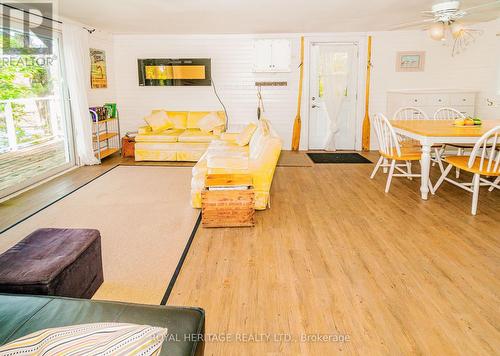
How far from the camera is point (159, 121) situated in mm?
6980

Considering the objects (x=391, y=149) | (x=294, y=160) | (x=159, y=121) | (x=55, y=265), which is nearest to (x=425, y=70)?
(x=294, y=160)

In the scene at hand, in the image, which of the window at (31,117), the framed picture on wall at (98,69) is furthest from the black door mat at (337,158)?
the window at (31,117)

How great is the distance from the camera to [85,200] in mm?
4422

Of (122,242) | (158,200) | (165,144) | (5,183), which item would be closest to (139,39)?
(165,144)

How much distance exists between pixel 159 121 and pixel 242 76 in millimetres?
1846

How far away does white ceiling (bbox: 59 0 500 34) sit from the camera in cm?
464

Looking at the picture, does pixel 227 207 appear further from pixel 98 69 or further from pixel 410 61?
pixel 410 61

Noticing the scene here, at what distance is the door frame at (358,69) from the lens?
720cm

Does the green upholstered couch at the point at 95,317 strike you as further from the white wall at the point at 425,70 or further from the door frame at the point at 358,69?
the white wall at the point at 425,70

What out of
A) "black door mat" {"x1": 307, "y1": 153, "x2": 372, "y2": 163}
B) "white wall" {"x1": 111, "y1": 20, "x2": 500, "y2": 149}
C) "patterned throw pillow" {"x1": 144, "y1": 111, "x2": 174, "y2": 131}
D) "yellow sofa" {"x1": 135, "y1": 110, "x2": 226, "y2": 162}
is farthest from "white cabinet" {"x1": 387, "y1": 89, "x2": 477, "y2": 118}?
"patterned throw pillow" {"x1": 144, "y1": 111, "x2": 174, "y2": 131}

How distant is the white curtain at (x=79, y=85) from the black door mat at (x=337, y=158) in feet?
12.5

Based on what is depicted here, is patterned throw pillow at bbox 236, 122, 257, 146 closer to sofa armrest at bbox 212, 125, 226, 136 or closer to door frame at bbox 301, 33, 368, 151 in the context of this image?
sofa armrest at bbox 212, 125, 226, 136

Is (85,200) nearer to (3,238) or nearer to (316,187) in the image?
(3,238)

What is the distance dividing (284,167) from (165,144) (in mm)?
2082
